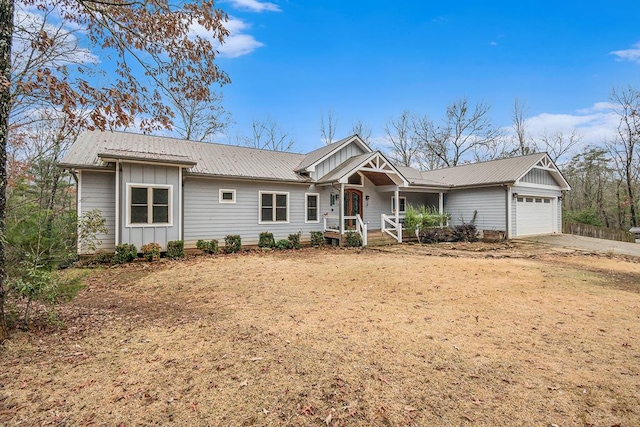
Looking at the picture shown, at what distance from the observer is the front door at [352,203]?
52.6ft

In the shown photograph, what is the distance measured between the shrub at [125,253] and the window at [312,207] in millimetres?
7189

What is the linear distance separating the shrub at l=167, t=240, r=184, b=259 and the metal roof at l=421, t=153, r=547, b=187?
49.8ft

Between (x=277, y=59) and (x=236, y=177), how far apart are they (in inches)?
338

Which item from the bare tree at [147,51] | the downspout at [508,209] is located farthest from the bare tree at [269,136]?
the bare tree at [147,51]

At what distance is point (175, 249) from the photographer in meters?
10.7

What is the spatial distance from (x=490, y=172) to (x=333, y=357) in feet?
60.2

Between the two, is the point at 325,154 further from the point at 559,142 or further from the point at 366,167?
the point at 559,142

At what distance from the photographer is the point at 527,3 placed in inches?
512

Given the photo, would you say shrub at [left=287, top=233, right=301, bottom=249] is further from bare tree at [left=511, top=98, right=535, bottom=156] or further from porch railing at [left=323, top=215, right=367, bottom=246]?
bare tree at [left=511, top=98, right=535, bottom=156]

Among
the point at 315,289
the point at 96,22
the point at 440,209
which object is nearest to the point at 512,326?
the point at 315,289

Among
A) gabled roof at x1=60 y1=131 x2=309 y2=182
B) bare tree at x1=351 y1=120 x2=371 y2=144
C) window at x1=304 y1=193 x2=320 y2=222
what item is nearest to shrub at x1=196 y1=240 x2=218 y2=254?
gabled roof at x1=60 y1=131 x2=309 y2=182

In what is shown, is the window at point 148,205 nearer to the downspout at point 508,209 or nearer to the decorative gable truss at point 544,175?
the downspout at point 508,209

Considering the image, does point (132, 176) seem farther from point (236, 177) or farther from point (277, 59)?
point (277, 59)

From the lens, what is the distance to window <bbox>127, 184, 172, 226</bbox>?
33.8 ft
